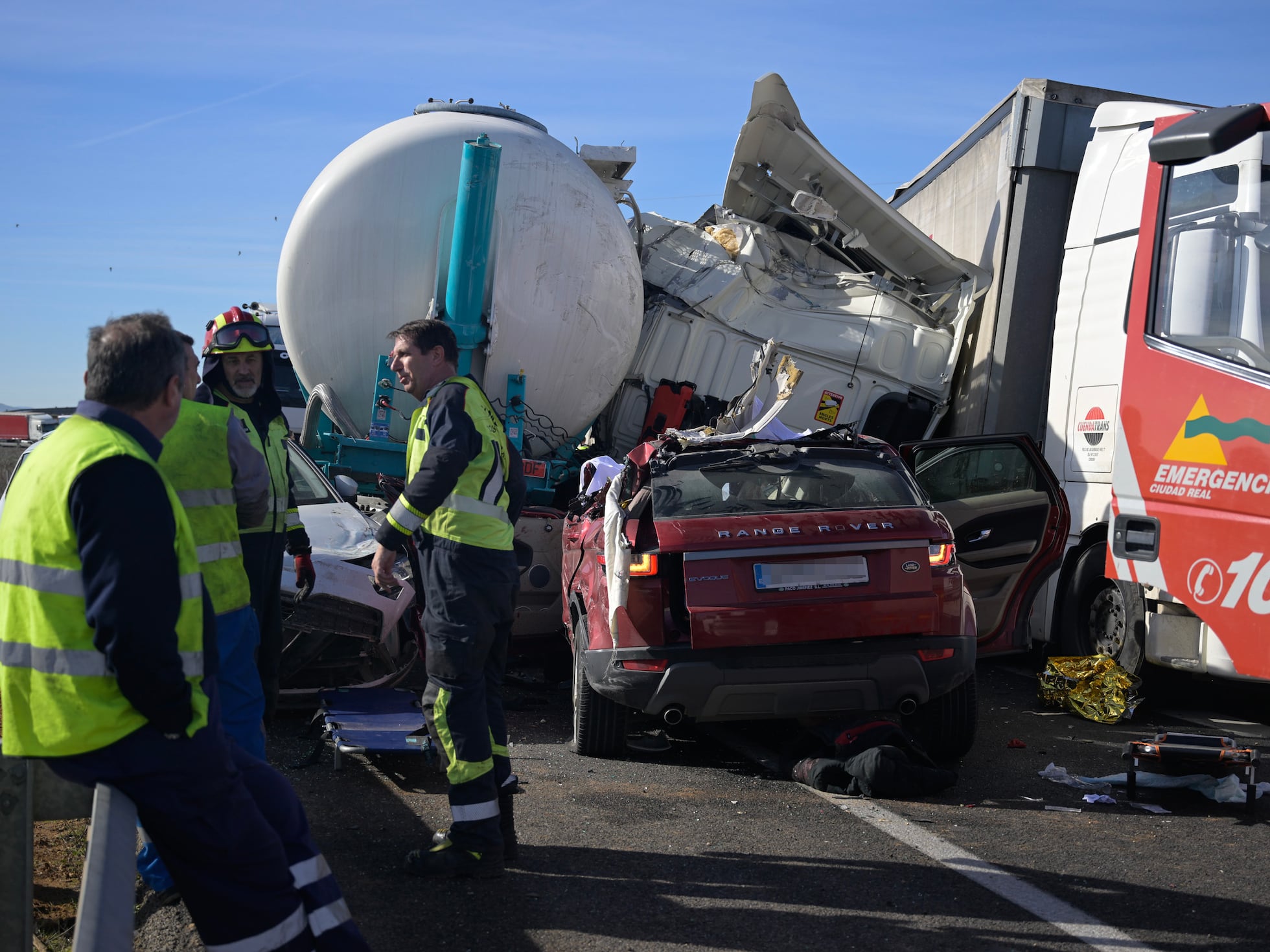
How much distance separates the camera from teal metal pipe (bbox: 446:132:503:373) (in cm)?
746

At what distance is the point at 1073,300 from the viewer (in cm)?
802

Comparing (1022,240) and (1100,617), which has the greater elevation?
(1022,240)

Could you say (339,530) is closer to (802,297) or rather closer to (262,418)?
(262,418)

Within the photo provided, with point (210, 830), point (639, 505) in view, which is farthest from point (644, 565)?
point (210, 830)

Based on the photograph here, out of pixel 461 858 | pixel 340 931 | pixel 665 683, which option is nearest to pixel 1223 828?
pixel 665 683

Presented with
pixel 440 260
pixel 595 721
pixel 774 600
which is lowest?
pixel 595 721

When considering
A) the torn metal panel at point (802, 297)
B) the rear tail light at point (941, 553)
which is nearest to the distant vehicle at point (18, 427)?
the torn metal panel at point (802, 297)

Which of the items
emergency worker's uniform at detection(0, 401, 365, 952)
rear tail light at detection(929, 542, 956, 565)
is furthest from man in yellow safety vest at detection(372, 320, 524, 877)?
rear tail light at detection(929, 542, 956, 565)

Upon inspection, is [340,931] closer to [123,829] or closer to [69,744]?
[123,829]

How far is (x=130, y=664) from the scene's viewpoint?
7.79 feet

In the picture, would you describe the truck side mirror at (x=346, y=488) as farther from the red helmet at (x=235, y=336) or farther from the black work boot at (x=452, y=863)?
the black work boot at (x=452, y=863)

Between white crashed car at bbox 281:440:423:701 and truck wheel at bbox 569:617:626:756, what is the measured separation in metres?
1.02

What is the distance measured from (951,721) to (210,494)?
3.52 meters

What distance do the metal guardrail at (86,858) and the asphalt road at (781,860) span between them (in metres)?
1.04
